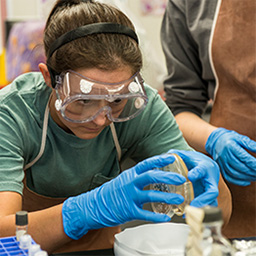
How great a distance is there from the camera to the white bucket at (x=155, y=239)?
131cm

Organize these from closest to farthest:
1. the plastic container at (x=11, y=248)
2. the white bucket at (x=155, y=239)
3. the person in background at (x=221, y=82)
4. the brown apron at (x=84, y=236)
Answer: the plastic container at (x=11, y=248)
the white bucket at (x=155, y=239)
the brown apron at (x=84, y=236)
the person in background at (x=221, y=82)

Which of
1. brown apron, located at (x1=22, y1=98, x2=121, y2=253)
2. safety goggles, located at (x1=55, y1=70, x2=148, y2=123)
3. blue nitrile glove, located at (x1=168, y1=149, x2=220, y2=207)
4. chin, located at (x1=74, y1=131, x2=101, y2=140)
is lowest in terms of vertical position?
brown apron, located at (x1=22, y1=98, x2=121, y2=253)

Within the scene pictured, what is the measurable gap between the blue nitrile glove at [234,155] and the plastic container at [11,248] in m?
1.07

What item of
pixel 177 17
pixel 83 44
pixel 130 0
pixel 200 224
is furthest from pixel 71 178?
pixel 130 0

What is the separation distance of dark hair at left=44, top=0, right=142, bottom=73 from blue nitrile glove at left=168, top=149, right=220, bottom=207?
1.25 feet

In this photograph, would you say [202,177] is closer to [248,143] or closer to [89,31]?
[248,143]

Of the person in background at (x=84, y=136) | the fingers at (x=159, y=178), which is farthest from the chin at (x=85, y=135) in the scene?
the fingers at (x=159, y=178)

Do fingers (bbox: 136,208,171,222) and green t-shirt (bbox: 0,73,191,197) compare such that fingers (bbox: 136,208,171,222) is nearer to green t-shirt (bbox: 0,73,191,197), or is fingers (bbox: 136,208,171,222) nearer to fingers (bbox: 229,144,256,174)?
green t-shirt (bbox: 0,73,191,197)

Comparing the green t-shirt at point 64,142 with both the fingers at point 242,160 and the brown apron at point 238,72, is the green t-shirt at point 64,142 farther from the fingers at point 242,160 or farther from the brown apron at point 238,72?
the brown apron at point 238,72

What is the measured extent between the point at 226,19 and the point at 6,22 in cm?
406

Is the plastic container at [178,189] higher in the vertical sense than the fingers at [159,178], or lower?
lower

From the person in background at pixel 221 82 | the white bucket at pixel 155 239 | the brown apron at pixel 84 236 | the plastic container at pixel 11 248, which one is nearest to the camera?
the plastic container at pixel 11 248

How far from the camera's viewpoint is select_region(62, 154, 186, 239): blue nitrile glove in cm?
137

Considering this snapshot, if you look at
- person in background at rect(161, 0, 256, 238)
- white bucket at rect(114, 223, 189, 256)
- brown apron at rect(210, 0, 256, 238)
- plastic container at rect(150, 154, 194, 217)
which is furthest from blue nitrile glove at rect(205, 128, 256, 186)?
white bucket at rect(114, 223, 189, 256)
